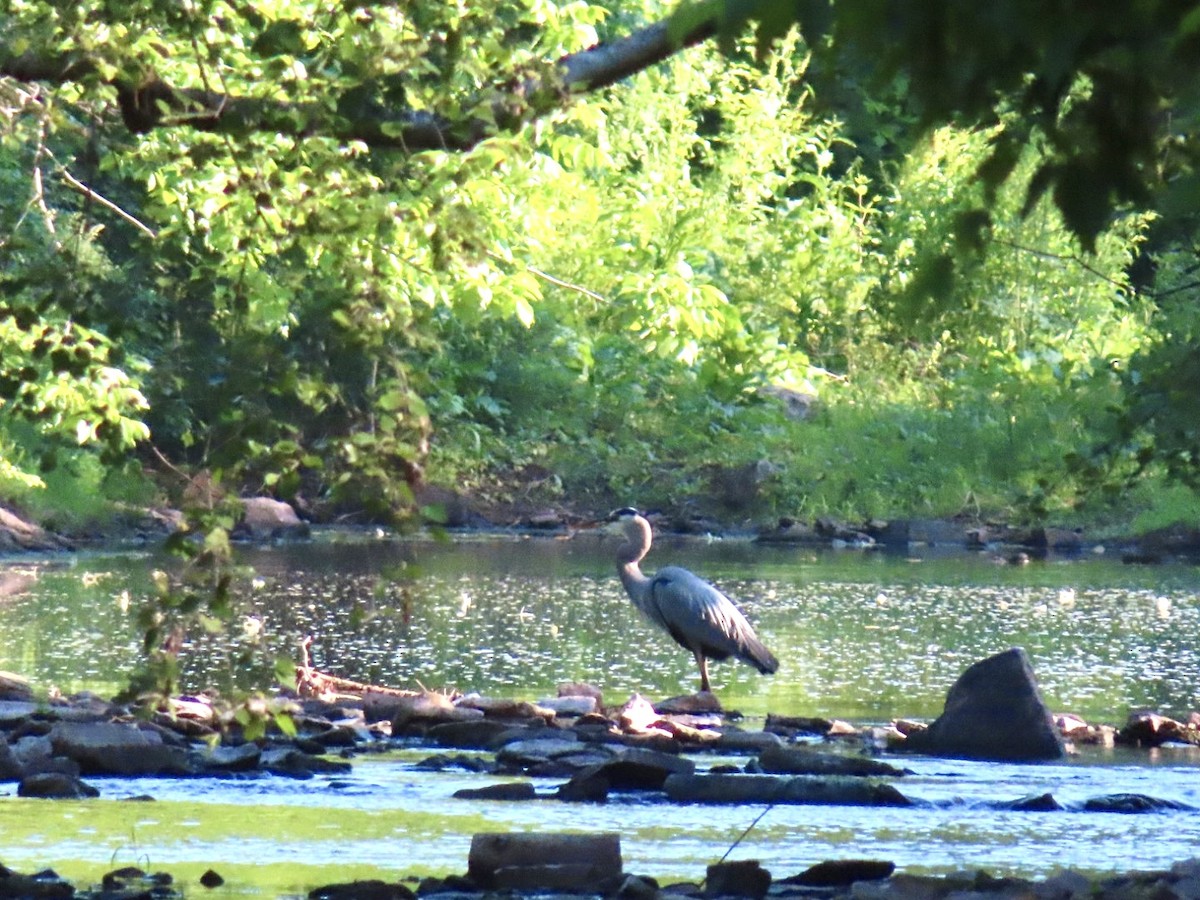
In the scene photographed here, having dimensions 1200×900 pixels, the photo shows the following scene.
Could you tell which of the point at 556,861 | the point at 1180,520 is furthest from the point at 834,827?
the point at 1180,520

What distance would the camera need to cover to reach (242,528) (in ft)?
71.8

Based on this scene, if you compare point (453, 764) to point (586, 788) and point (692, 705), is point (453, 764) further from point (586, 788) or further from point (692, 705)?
point (692, 705)

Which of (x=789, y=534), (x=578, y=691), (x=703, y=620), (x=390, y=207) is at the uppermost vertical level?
(x=390, y=207)

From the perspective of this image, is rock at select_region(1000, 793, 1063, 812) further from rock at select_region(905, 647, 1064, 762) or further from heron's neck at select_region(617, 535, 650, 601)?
heron's neck at select_region(617, 535, 650, 601)

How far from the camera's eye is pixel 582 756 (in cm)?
804

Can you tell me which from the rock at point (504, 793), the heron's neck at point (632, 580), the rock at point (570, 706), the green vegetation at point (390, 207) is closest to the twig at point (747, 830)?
the rock at point (504, 793)

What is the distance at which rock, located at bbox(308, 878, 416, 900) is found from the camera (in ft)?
17.1

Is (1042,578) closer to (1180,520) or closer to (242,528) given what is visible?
(1180,520)

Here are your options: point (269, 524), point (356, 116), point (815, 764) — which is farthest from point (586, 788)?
point (269, 524)

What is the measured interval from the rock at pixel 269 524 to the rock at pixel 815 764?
1405cm

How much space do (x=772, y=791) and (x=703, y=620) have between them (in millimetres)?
4060

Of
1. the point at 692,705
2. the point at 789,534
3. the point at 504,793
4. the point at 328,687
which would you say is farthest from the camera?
the point at 789,534

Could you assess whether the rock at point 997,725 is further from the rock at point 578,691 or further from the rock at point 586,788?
the rock at point 586,788

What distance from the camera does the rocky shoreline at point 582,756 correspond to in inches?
215
